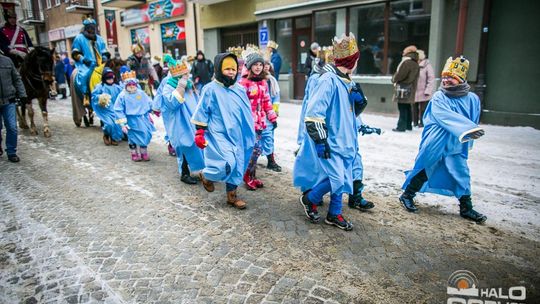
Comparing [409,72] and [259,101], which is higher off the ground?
[409,72]

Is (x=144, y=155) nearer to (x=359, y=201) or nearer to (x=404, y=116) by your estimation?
(x=359, y=201)

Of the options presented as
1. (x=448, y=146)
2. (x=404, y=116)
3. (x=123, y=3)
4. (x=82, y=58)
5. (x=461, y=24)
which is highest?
(x=123, y=3)

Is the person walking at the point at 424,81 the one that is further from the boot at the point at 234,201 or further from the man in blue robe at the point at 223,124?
the boot at the point at 234,201

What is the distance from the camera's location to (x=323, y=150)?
11.7 feet

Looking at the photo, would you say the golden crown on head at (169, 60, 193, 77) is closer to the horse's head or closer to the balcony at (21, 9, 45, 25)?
the horse's head

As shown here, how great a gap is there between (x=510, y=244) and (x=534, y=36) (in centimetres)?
737

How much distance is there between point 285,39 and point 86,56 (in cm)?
804

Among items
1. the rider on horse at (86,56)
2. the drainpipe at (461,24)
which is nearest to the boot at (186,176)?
the rider on horse at (86,56)

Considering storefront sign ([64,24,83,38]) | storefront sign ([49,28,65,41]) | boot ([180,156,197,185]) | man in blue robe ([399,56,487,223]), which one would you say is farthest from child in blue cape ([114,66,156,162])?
storefront sign ([49,28,65,41])

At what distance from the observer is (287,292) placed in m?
2.86

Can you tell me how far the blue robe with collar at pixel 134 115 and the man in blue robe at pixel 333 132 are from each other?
12.9 feet

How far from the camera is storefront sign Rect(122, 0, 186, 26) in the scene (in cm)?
1909

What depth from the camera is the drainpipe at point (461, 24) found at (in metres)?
9.34

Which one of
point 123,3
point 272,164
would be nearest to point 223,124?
point 272,164
